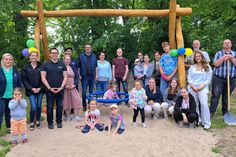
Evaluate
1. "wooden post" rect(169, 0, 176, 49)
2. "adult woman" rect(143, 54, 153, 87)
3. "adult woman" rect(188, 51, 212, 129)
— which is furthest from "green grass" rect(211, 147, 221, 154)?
"wooden post" rect(169, 0, 176, 49)

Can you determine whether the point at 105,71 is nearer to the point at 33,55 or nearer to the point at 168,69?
the point at 168,69

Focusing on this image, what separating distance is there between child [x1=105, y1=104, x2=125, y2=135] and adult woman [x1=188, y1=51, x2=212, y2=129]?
1.85 meters

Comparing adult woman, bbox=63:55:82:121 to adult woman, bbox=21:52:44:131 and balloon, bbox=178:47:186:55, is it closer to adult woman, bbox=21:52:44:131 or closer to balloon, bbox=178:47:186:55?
adult woman, bbox=21:52:44:131

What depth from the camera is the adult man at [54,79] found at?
7.09 m

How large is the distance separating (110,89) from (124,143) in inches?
103

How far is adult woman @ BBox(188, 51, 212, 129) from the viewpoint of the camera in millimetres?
7449

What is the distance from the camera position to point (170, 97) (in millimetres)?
8141

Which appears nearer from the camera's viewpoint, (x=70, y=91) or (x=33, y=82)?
(x=33, y=82)

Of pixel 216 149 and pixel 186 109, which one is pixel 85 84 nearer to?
pixel 186 109

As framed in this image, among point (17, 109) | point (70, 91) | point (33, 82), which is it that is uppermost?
point (33, 82)

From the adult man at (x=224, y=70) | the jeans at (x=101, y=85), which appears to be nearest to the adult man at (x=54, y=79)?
the jeans at (x=101, y=85)

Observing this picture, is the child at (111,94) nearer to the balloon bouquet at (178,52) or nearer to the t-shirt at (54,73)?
the balloon bouquet at (178,52)

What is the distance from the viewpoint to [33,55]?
7.14 m

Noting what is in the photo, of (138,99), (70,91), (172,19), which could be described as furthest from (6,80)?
(172,19)
